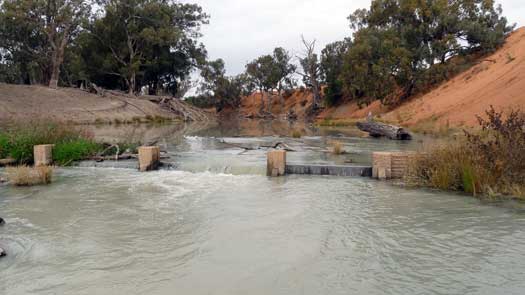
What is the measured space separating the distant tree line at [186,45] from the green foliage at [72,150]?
29712mm

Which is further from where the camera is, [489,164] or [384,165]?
[384,165]

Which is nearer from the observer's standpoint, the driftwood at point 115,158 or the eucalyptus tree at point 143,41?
the driftwood at point 115,158

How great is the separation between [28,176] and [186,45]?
44.7 metres

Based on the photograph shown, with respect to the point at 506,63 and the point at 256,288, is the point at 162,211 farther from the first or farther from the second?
the point at 506,63

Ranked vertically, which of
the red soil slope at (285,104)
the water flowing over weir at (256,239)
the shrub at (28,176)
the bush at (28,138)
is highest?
the red soil slope at (285,104)

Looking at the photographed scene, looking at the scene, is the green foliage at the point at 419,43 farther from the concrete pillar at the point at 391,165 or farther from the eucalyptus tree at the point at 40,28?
the concrete pillar at the point at 391,165

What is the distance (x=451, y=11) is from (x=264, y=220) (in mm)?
39564

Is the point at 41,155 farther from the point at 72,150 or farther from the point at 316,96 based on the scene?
the point at 316,96

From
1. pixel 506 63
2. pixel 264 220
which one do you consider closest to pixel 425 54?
pixel 506 63

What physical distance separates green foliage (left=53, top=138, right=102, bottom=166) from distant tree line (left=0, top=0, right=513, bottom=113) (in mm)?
29712

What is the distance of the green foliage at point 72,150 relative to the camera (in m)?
15.8

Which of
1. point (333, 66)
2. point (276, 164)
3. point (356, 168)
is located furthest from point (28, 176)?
point (333, 66)

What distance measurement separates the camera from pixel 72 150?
1605cm

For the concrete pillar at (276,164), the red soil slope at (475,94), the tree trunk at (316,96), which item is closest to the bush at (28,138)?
the concrete pillar at (276,164)
